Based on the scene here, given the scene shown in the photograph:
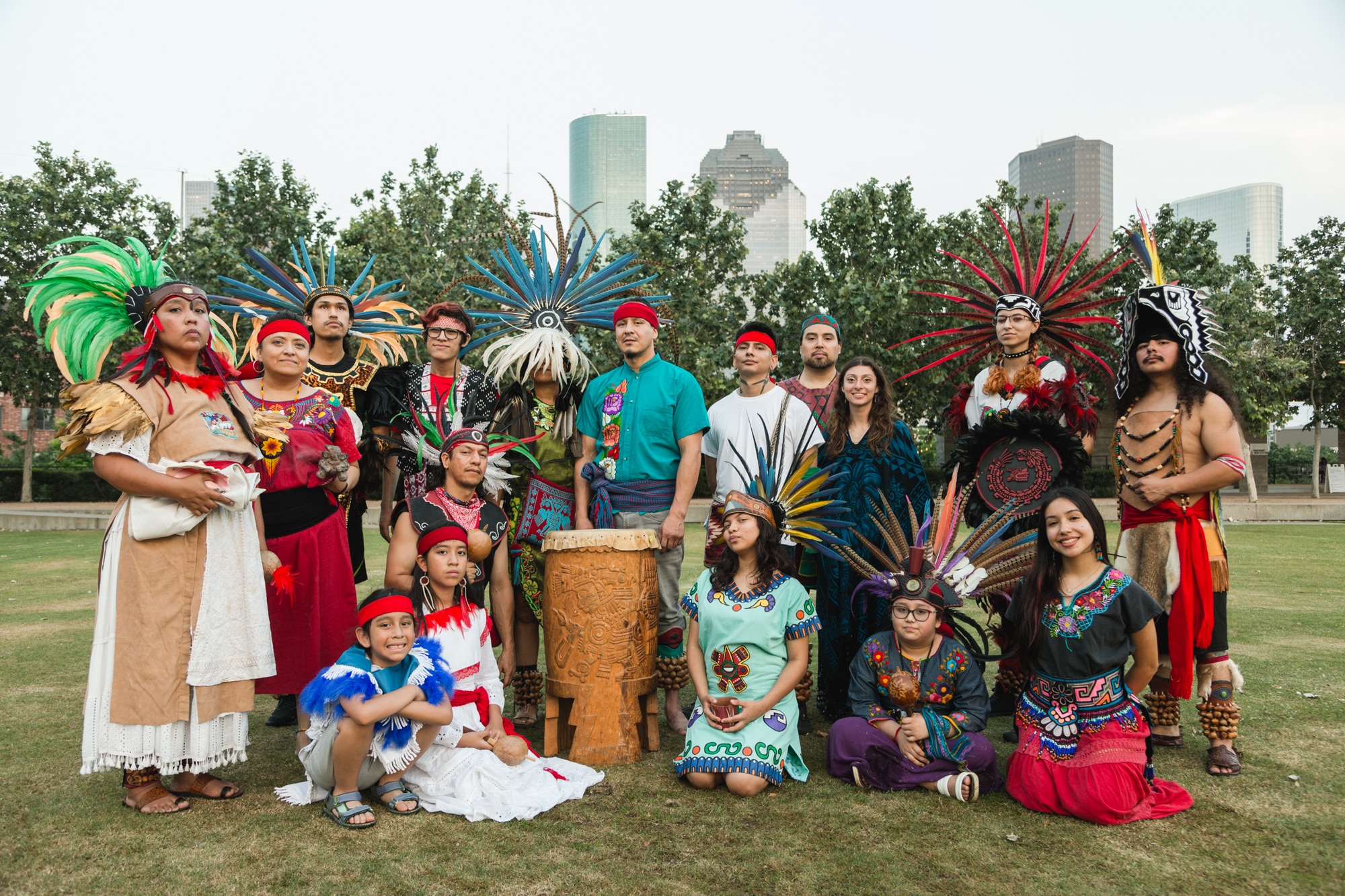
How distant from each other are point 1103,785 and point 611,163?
485ft

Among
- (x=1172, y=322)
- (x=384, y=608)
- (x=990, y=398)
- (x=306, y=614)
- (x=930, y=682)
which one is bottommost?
(x=930, y=682)

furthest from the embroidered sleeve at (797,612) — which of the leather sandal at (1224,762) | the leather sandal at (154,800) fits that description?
the leather sandal at (154,800)

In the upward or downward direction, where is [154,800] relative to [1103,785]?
downward

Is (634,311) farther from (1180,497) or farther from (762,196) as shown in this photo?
(762,196)

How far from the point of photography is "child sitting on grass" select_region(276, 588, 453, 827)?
11.1 ft

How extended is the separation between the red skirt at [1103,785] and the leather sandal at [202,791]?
126 inches

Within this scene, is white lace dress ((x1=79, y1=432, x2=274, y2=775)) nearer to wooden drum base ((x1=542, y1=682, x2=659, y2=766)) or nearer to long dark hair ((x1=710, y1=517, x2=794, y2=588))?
wooden drum base ((x1=542, y1=682, x2=659, y2=766))

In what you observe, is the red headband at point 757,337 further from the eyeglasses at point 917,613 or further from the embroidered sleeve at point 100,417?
the embroidered sleeve at point 100,417

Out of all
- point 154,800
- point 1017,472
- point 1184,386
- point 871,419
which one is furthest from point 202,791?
point 1184,386

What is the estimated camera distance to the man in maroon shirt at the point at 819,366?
4.99m

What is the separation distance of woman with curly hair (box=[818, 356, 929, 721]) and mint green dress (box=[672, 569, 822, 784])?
635 mm

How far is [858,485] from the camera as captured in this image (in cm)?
463

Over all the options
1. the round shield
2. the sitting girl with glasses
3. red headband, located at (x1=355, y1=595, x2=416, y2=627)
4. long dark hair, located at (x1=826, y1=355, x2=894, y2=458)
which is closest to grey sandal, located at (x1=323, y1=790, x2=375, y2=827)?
red headband, located at (x1=355, y1=595, x2=416, y2=627)

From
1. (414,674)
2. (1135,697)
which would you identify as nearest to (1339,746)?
(1135,697)
